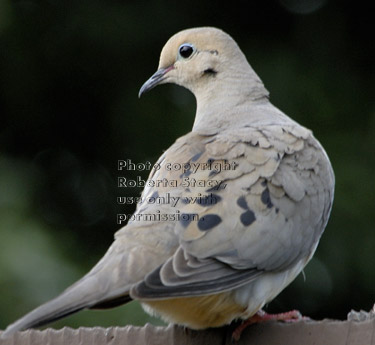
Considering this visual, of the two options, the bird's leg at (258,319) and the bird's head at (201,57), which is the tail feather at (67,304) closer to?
the bird's leg at (258,319)

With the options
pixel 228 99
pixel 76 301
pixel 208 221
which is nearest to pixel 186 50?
pixel 228 99

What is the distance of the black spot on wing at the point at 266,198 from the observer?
2.74m

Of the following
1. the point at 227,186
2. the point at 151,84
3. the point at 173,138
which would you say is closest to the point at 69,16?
→ the point at 173,138

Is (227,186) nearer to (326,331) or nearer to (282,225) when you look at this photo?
(282,225)

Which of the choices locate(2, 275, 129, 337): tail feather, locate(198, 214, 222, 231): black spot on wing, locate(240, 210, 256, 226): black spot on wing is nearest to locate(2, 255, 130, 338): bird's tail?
locate(2, 275, 129, 337): tail feather

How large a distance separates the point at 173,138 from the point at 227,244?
6.52 feet

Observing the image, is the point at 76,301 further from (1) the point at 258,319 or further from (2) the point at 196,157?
(2) the point at 196,157

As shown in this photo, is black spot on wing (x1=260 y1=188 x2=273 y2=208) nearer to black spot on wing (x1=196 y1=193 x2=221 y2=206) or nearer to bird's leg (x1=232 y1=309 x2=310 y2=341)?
black spot on wing (x1=196 y1=193 x2=221 y2=206)

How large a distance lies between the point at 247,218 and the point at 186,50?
1244 millimetres

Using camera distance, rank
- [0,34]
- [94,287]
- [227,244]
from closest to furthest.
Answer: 1. [94,287]
2. [227,244]
3. [0,34]

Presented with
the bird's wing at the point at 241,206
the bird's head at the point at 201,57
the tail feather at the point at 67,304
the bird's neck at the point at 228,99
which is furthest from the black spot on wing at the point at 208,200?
the bird's head at the point at 201,57

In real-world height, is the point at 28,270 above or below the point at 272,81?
below

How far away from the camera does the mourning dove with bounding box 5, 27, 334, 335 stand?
7.79 ft

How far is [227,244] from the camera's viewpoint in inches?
102
